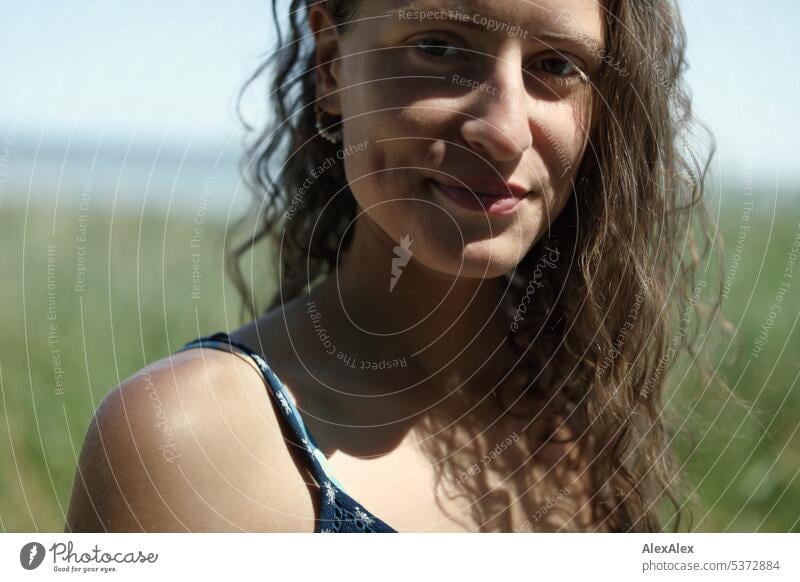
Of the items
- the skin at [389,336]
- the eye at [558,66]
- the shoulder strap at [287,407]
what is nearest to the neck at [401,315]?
the skin at [389,336]

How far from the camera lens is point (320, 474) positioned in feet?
2.57

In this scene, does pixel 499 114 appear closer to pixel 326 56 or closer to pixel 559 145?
pixel 559 145

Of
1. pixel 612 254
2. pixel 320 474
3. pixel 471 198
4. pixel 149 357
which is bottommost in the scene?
pixel 149 357

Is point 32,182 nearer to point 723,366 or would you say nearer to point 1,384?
point 1,384

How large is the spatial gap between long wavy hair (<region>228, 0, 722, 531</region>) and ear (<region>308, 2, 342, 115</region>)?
88 mm

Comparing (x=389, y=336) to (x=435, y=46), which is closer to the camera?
(x=435, y=46)

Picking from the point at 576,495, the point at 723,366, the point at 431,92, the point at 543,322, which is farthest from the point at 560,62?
the point at 723,366

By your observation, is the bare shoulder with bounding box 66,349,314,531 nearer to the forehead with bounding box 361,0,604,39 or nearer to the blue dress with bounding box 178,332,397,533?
the blue dress with bounding box 178,332,397,533

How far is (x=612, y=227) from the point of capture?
97cm

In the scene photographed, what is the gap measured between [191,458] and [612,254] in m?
0.52

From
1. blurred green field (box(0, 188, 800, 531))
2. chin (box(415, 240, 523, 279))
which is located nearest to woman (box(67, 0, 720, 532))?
chin (box(415, 240, 523, 279))

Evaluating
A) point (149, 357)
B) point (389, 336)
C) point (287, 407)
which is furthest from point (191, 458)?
point (149, 357)

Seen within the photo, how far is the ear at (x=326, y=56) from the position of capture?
0.86 metres
